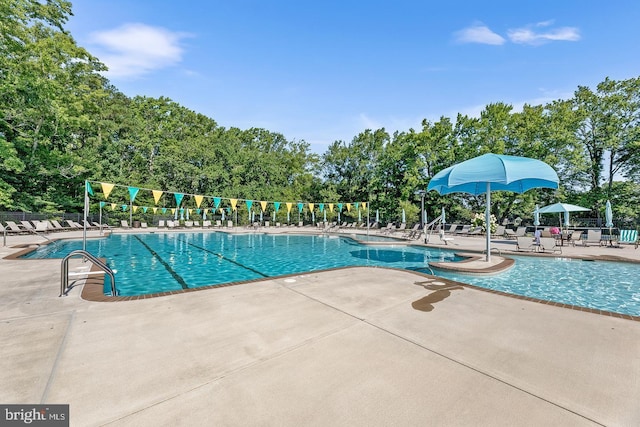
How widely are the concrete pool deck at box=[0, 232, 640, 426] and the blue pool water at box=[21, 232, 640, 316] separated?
2866 mm

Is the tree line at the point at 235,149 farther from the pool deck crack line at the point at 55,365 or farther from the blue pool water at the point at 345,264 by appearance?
the pool deck crack line at the point at 55,365

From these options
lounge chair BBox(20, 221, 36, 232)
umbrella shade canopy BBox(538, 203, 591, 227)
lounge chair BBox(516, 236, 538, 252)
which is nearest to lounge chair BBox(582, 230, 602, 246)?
umbrella shade canopy BBox(538, 203, 591, 227)

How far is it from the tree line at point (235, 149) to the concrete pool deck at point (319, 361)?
70.4 ft

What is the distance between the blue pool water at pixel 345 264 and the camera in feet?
20.9

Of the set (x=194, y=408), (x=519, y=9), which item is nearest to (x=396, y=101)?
(x=519, y=9)

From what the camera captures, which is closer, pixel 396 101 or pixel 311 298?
pixel 311 298

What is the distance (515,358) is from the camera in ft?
8.42

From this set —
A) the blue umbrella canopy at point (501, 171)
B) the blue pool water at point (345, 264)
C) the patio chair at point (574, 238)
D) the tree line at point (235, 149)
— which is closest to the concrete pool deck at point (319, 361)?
the blue pool water at point (345, 264)

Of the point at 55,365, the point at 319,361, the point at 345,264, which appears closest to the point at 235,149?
the point at 345,264

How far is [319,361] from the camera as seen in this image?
2.49m

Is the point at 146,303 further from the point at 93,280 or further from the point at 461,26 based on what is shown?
the point at 461,26

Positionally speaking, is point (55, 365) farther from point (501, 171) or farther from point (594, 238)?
point (594, 238)

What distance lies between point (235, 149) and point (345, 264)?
28876mm

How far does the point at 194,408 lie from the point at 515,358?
9.18 feet
